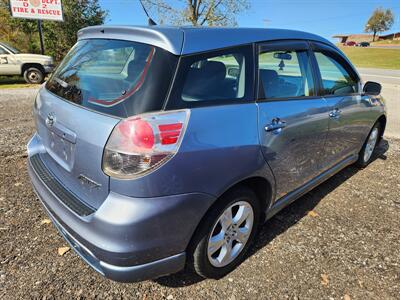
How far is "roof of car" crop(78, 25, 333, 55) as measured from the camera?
6.19ft

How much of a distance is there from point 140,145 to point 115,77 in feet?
2.14

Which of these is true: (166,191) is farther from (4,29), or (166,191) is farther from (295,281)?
(4,29)

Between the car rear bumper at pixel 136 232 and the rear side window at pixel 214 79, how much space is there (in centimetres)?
59

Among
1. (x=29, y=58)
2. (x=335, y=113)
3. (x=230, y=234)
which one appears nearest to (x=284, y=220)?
(x=230, y=234)

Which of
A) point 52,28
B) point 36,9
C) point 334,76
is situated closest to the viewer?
point 334,76

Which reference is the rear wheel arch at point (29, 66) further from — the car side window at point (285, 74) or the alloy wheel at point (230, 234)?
the alloy wheel at point (230, 234)

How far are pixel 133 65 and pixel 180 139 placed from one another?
605 mm

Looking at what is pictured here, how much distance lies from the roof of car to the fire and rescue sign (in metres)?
16.4

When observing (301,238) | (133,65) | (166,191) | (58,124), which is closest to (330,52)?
(301,238)

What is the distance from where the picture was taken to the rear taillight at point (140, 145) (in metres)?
1.71

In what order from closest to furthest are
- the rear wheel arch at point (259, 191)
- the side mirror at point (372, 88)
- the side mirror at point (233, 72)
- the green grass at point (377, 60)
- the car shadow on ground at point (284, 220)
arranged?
the rear wheel arch at point (259, 191), the side mirror at point (233, 72), the car shadow on ground at point (284, 220), the side mirror at point (372, 88), the green grass at point (377, 60)

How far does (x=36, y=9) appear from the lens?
15.9 m

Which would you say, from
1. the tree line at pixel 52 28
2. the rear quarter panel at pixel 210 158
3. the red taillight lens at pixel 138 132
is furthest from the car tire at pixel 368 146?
Result: the tree line at pixel 52 28

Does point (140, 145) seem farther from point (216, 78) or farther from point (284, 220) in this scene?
point (284, 220)
